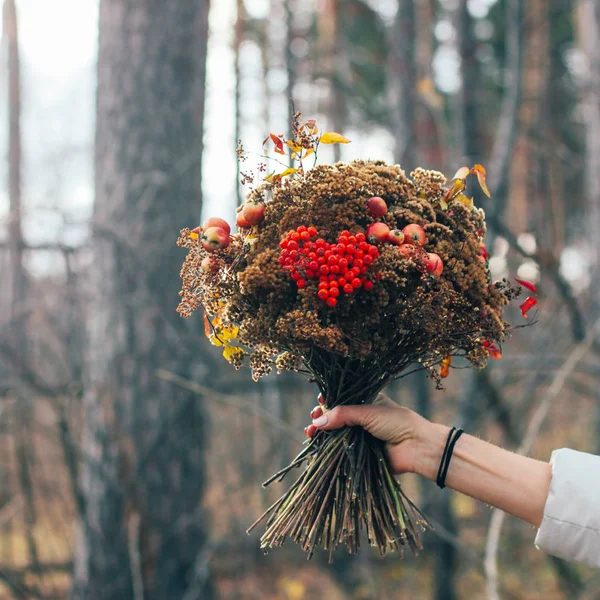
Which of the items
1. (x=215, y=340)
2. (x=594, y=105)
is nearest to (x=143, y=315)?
(x=215, y=340)

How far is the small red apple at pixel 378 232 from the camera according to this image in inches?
62.0

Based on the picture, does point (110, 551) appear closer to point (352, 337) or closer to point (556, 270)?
point (352, 337)

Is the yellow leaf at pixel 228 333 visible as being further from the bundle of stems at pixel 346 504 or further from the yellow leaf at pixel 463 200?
the yellow leaf at pixel 463 200

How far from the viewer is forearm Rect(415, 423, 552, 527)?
169cm

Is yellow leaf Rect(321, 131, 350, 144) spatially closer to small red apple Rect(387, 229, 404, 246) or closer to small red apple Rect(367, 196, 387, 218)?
small red apple Rect(367, 196, 387, 218)

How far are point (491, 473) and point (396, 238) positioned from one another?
702 millimetres

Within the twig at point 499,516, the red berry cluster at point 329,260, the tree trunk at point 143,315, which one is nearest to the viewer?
the red berry cluster at point 329,260

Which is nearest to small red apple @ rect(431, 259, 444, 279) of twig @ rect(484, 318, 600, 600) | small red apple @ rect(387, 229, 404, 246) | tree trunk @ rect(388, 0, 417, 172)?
small red apple @ rect(387, 229, 404, 246)

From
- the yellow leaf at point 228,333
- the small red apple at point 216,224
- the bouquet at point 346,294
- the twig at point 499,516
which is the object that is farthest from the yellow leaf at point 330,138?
the twig at point 499,516

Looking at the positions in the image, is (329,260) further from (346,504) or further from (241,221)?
(346,504)

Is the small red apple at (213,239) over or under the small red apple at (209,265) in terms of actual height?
over

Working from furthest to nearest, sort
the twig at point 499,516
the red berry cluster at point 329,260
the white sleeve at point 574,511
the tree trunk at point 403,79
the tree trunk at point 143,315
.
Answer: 1. the tree trunk at point 403,79
2. the tree trunk at point 143,315
3. the twig at point 499,516
4. the white sleeve at point 574,511
5. the red berry cluster at point 329,260

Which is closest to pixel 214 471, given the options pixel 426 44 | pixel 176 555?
pixel 176 555

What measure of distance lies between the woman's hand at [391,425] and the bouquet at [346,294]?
0.13 feet
